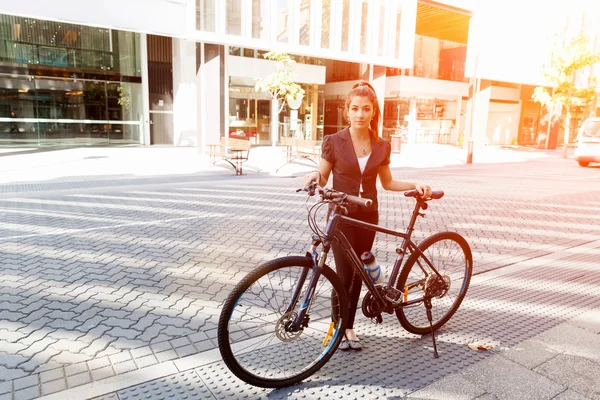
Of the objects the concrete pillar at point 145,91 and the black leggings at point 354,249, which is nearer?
→ the black leggings at point 354,249

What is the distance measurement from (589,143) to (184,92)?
68.0 ft

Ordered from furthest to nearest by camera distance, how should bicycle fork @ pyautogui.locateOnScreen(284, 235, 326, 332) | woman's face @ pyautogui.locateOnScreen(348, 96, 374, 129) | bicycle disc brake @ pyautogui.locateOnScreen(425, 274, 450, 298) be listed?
1. bicycle disc brake @ pyautogui.locateOnScreen(425, 274, 450, 298)
2. woman's face @ pyautogui.locateOnScreen(348, 96, 374, 129)
3. bicycle fork @ pyautogui.locateOnScreen(284, 235, 326, 332)

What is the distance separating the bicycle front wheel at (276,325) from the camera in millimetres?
2711

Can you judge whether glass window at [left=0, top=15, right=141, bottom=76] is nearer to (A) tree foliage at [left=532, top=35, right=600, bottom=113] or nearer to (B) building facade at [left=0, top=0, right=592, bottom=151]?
(B) building facade at [left=0, top=0, right=592, bottom=151]

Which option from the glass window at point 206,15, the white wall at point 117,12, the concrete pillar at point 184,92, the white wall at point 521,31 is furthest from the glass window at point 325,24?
the white wall at point 521,31

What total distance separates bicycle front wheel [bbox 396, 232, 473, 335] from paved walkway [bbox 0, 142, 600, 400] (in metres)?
0.15

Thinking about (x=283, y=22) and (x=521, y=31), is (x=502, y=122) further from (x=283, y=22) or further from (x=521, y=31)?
(x=283, y=22)

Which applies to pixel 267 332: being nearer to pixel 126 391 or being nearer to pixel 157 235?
pixel 126 391

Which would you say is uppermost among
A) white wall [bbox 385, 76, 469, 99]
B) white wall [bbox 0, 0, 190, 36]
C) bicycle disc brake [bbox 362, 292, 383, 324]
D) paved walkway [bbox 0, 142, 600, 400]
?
white wall [bbox 0, 0, 190, 36]

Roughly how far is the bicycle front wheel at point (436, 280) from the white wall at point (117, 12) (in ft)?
55.6

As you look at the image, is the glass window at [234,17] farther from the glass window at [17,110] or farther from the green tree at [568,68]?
the green tree at [568,68]

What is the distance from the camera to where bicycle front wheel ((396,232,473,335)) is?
140 inches

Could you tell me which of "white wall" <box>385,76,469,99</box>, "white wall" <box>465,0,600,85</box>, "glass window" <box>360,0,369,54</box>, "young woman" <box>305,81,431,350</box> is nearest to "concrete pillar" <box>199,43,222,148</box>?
"glass window" <box>360,0,369,54</box>

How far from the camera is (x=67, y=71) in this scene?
2247 cm
